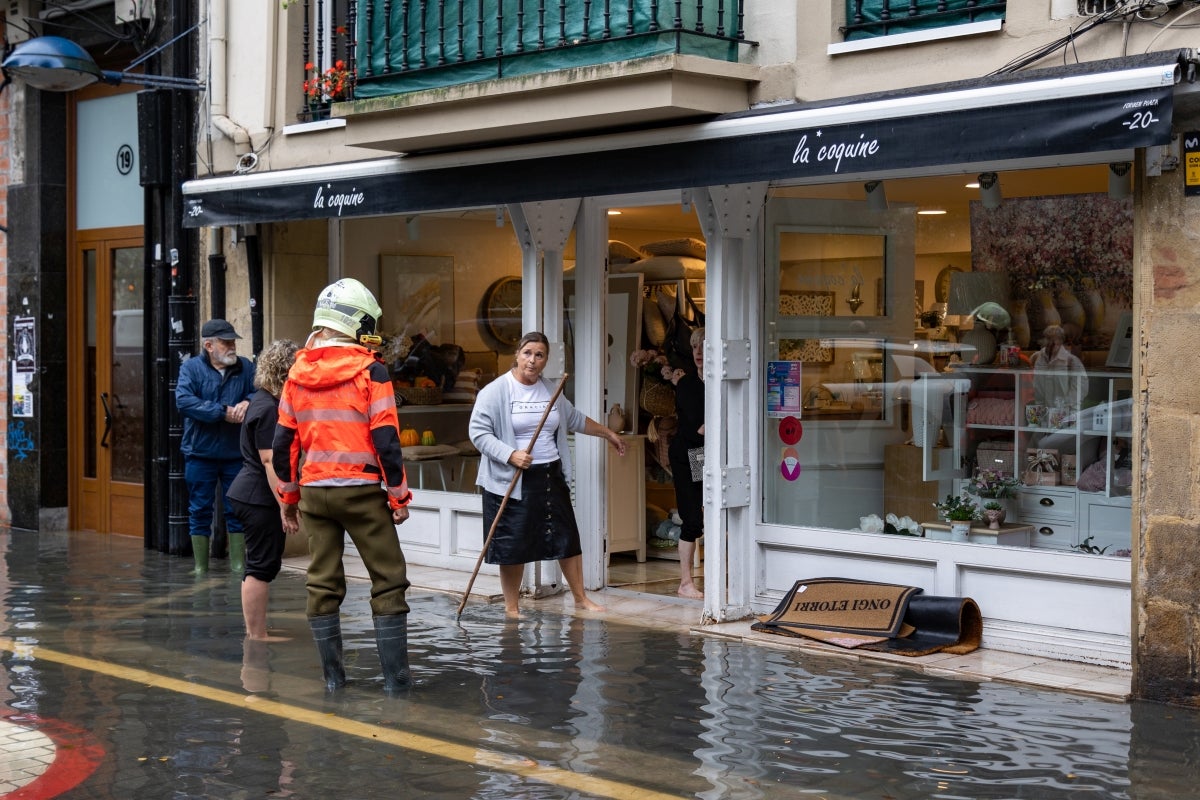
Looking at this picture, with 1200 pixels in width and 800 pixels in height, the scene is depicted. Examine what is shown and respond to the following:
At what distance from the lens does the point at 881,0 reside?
8.68m

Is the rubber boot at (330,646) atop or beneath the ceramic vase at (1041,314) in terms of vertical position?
beneath

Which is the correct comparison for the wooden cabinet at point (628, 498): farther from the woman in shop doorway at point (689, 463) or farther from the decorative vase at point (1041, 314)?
the decorative vase at point (1041, 314)

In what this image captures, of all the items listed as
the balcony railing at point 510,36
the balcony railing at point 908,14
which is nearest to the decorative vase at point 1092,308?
the balcony railing at point 908,14

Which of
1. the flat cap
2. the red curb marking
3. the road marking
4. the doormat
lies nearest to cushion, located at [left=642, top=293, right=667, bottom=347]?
the flat cap

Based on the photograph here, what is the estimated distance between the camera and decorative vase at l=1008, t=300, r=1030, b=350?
866 cm

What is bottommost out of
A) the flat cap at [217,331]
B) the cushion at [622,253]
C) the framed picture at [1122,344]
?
the framed picture at [1122,344]

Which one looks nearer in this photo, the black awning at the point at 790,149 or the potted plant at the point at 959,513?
the black awning at the point at 790,149

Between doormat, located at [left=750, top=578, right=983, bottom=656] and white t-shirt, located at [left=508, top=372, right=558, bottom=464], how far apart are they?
1.69 meters

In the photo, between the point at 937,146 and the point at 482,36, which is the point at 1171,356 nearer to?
the point at 937,146

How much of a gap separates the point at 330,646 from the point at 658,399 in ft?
15.6

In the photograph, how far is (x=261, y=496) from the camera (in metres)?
8.75

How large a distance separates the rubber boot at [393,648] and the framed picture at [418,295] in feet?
15.9

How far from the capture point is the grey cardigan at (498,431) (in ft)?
30.8

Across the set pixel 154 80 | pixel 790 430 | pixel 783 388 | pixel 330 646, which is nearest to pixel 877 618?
pixel 790 430
